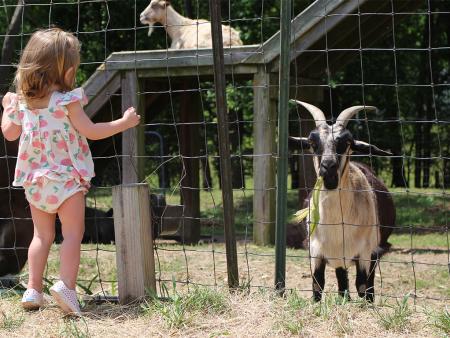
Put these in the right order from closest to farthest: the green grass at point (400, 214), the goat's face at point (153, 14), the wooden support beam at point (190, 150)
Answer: the wooden support beam at point (190, 150)
the green grass at point (400, 214)
the goat's face at point (153, 14)

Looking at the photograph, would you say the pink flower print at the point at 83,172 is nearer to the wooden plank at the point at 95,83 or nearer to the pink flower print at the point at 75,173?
the pink flower print at the point at 75,173

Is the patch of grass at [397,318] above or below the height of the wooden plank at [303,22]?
below

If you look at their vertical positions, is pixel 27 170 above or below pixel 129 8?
below

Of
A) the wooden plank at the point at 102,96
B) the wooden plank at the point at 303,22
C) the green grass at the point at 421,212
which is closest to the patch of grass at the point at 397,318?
the wooden plank at the point at 303,22

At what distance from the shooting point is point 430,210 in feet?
46.4

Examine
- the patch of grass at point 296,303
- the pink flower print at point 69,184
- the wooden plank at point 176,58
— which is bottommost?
the patch of grass at point 296,303

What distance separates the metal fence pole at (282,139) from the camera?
15.1 ft

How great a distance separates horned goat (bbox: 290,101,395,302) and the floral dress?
2.17 metres

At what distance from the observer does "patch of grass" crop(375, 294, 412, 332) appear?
407cm

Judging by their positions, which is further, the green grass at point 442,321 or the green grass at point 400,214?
the green grass at point 400,214

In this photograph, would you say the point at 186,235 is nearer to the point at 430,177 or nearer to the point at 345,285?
the point at 345,285

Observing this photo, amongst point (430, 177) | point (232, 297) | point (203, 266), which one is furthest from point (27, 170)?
point (430, 177)

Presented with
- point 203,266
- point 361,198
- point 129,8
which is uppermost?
point 129,8

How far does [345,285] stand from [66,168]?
2977 millimetres
